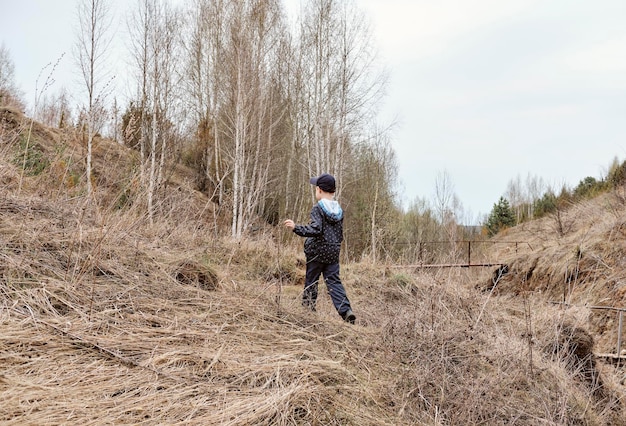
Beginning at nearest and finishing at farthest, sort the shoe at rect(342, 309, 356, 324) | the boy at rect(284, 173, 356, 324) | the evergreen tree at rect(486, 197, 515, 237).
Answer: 1. the shoe at rect(342, 309, 356, 324)
2. the boy at rect(284, 173, 356, 324)
3. the evergreen tree at rect(486, 197, 515, 237)

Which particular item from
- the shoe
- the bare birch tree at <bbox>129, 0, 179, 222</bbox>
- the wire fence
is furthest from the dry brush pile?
the bare birch tree at <bbox>129, 0, 179, 222</bbox>

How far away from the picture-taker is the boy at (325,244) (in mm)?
5055

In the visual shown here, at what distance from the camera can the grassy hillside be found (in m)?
2.58

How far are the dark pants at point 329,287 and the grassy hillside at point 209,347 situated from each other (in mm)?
360

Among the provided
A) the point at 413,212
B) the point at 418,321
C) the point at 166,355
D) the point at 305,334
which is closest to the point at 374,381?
the point at 305,334

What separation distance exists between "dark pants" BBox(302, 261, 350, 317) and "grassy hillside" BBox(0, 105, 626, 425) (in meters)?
0.36

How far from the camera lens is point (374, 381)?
11.3ft

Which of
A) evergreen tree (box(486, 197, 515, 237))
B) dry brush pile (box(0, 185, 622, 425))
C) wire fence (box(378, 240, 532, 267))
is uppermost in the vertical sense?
evergreen tree (box(486, 197, 515, 237))

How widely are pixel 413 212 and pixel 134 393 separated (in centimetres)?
3509

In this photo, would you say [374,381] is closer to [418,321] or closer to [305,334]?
[305,334]

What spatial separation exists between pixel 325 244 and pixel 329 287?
45cm

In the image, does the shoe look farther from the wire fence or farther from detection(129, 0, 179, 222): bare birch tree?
detection(129, 0, 179, 222): bare birch tree

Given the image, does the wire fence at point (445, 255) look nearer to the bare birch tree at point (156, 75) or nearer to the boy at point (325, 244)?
the boy at point (325, 244)

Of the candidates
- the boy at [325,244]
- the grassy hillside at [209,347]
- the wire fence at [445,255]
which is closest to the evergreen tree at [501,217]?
the wire fence at [445,255]
